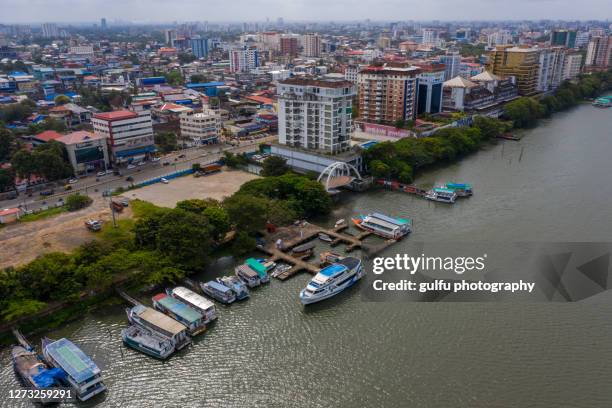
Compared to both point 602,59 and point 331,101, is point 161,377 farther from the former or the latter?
point 602,59

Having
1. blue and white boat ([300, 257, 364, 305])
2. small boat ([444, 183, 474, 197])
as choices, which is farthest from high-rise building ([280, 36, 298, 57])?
blue and white boat ([300, 257, 364, 305])

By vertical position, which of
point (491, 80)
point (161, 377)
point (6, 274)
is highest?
point (491, 80)

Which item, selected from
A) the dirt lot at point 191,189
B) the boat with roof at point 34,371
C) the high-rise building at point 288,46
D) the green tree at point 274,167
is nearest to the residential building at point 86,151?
the dirt lot at point 191,189

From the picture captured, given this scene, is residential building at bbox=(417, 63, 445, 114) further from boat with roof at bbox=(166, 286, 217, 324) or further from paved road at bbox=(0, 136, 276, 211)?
boat with roof at bbox=(166, 286, 217, 324)

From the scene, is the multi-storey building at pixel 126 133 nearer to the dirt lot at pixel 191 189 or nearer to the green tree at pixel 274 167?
the dirt lot at pixel 191 189

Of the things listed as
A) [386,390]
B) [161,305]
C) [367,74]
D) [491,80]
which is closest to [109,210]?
[161,305]

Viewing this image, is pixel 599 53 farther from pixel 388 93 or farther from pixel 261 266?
pixel 261 266
